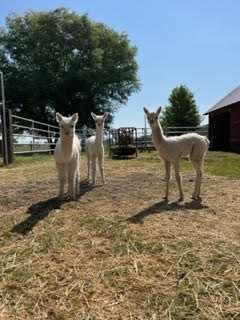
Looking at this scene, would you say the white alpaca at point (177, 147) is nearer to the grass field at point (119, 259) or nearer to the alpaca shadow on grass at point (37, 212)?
the grass field at point (119, 259)

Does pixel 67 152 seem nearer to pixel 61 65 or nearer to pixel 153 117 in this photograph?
pixel 153 117

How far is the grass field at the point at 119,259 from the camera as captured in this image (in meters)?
1.96

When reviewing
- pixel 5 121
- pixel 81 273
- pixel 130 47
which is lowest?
pixel 81 273

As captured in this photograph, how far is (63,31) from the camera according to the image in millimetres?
26172

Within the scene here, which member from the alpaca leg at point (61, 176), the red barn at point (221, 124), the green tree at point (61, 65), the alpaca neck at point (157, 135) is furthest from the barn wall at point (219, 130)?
the alpaca leg at point (61, 176)

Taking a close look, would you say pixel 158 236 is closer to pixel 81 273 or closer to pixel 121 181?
pixel 81 273

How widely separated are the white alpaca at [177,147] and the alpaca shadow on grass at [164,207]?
0.84 feet

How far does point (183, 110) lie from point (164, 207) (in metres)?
38.2

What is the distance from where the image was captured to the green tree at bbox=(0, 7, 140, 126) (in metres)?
24.8

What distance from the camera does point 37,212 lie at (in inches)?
164

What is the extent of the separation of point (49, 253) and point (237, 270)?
167 cm

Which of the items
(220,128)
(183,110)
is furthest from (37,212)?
(183,110)

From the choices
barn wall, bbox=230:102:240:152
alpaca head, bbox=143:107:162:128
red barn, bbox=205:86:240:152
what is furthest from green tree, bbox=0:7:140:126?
alpaca head, bbox=143:107:162:128

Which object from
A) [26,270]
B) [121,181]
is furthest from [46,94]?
[26,270]
